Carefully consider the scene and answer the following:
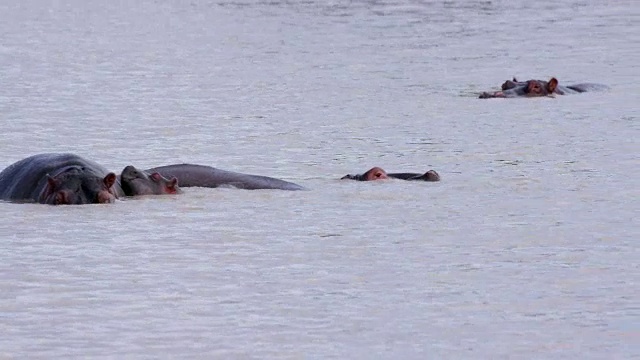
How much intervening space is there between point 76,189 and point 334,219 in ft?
6.18

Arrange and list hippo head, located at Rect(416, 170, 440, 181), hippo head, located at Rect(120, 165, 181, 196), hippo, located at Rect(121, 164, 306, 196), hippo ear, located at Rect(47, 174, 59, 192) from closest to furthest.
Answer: hippo ear, located at Rect(47, 174, 59, 192)
hippo head, located at Rect(120, 165, 181, 196)
hippo, located at Rect(121, 164, 306, 196)
hippo head, located at Rect(416, 170, 440, 181)

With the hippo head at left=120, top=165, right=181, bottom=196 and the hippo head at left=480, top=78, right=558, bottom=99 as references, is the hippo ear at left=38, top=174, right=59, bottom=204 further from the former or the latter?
the hippo head at left=480, top=78, right=558, bottom=99

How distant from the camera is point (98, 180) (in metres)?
12.5

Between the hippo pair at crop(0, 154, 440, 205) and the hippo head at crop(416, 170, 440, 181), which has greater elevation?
the hippo pair at crop(0, 154, 440, 205)

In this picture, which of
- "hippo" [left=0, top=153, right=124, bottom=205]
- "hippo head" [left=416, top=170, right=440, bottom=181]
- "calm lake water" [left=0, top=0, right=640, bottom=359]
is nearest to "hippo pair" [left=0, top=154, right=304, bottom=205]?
"hippo" [left=0, top=153, right=124, bottom=205]

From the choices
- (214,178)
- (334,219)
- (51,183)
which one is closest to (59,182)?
(51,183)

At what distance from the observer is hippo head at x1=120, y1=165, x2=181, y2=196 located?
A: 42.5ft

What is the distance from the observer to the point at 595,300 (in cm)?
892

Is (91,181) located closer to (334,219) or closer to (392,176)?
(334,219)

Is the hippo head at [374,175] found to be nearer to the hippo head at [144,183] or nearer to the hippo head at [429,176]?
the hippo head at [429,176]

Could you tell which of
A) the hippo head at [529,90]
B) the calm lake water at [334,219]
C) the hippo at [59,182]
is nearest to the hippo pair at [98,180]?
the hippo at [59,182]

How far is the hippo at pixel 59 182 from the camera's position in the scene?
12.4 meters

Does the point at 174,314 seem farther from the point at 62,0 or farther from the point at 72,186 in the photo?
the point at 62,0

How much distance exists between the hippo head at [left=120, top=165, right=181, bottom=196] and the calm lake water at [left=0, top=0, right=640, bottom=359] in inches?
8.0
